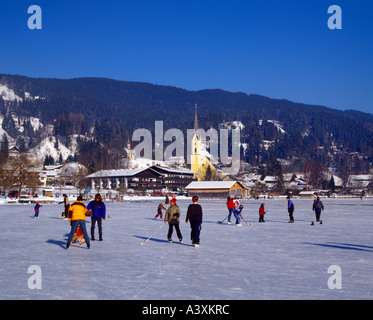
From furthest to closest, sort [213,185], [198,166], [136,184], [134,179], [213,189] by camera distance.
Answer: [198,166]
[134,179]
[136,184]
[213,185]
[213,189]

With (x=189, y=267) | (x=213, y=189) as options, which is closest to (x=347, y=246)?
(x=189, y=267)

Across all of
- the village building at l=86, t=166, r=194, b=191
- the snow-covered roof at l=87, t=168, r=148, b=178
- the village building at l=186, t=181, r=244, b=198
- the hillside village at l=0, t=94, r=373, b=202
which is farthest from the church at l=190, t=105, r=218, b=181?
A: the village building at l=186, t=181, r=244, b=198

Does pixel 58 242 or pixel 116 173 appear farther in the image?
pixel 116 173

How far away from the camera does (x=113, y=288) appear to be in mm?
8203

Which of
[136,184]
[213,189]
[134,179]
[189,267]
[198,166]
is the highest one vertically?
[198,166]

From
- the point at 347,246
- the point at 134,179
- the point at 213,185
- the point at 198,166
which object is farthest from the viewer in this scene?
the point at 198,166

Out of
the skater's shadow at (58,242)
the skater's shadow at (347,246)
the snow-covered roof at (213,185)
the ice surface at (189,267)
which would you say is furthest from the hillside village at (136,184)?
the skater's shadow at (347,246)

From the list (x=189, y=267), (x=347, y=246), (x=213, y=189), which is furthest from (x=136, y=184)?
(x=189, y=267)

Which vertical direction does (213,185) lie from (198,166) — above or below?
below

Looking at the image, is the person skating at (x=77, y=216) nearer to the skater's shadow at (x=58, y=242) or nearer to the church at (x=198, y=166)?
the skater's shadow at (x=58, y=242)

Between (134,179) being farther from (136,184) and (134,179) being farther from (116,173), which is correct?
(116,173)

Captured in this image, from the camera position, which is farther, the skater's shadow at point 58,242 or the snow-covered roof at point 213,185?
the snow-covered roof at point 213,185
